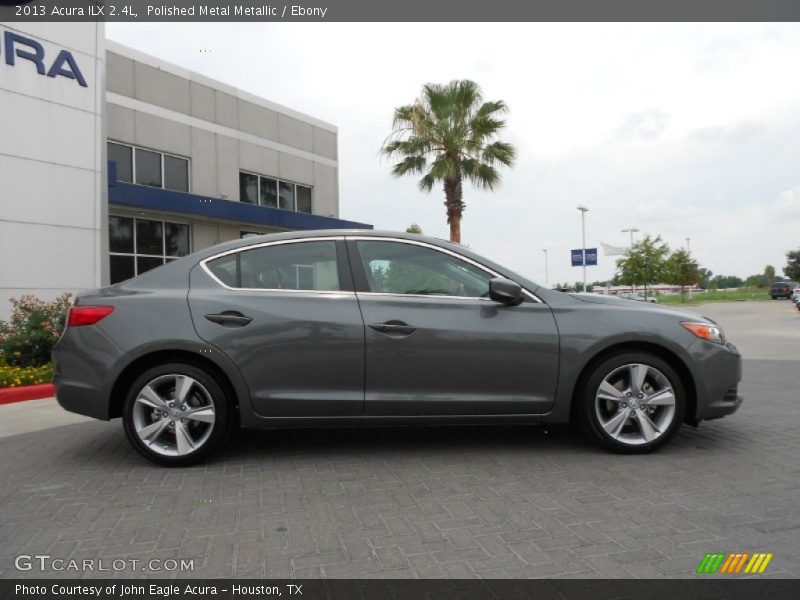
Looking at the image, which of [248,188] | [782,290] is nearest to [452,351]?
[248,188]

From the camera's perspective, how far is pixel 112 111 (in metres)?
16.6

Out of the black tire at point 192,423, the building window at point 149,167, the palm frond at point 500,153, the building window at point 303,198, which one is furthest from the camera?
the building window at point 303,198

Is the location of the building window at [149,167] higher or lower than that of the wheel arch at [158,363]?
higher

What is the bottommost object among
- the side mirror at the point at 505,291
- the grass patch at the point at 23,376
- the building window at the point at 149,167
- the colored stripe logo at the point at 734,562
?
the colored stripe logo at the point at 734,562

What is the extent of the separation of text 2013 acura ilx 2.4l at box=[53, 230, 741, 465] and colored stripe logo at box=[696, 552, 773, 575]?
150 cm

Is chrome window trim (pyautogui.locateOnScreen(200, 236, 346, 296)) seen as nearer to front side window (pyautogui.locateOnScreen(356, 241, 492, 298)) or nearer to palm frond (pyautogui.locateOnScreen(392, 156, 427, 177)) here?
front side window (pyautogui.locateOnScreen(356, 241, 492, 298))

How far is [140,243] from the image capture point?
17.2 m

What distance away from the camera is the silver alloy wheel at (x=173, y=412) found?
3945mm

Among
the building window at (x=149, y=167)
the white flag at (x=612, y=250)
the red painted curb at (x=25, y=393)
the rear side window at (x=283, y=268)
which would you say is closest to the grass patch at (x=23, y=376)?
the red painted curb at (x=25, y=393)

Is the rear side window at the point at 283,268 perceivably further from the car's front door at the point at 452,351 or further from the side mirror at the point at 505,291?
the side mirror at the point at 505,291

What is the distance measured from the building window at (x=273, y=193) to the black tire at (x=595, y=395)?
1864 cm

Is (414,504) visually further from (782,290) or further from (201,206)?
(782,290)

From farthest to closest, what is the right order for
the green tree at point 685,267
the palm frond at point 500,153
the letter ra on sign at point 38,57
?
the green tree at point 685,267
the palm frond at point 500,153
the letter ra on sign at point 38,57

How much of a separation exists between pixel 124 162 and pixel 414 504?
16650mm
